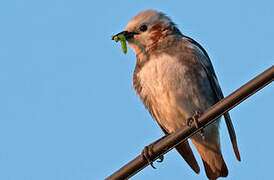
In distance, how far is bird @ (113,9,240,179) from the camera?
24.4ft

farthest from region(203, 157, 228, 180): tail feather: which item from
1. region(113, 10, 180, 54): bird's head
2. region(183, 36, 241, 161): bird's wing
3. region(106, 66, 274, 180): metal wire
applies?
region(106, 66, 274, 180): metal wire

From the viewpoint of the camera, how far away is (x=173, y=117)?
7820mm

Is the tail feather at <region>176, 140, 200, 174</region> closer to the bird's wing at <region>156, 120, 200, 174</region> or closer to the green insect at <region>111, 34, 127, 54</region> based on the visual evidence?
the bird's wing at <region>156, 120, 200, 174</region>

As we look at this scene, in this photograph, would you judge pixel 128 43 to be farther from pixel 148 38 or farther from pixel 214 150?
pixel 214 150

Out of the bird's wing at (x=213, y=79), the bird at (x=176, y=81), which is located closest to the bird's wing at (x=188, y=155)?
the bird at (x=176, y=81)

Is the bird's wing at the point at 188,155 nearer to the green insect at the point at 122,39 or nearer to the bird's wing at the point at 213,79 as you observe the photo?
the bird's wing at the point at 213,79

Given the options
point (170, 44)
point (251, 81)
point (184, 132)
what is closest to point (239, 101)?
point (251, 81)

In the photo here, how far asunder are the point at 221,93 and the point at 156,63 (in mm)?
1178

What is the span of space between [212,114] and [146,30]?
12.2ft

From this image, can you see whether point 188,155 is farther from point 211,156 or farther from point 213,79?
point 213,79

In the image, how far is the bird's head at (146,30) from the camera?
8.18 metres

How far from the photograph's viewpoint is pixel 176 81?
24.2ft

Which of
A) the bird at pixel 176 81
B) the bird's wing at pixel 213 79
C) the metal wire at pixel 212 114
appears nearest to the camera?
the metal wire at pixel 212 114

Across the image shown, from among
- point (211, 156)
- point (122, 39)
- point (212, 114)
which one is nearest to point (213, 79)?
point (211, 156)
